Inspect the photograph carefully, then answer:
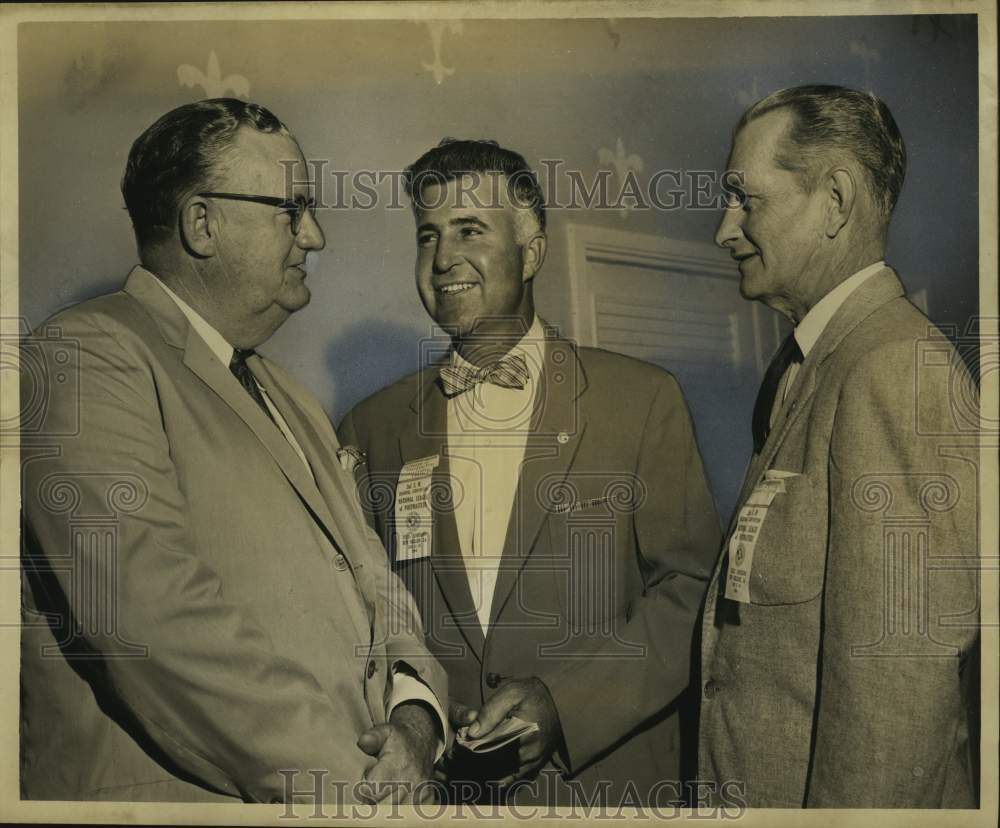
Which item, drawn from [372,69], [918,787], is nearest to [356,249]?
[372,69]

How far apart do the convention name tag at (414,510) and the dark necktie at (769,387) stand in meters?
0.85

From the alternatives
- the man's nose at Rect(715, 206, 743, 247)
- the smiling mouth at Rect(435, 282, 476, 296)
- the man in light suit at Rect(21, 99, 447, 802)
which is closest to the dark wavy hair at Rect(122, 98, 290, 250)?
the man in light suit at Rect(21, 99, 447, 802)

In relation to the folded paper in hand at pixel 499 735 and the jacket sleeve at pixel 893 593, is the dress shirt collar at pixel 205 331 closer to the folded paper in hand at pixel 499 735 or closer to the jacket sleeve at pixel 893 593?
the folded paper in hand at pixel 499 735

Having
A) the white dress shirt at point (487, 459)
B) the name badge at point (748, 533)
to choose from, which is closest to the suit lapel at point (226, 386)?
the white dress shirt at point (487, 459)

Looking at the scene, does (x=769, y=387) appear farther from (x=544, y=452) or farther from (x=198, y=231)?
(x=198, y=231)

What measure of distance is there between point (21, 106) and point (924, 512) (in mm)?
2629

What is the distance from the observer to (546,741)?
3652 mm

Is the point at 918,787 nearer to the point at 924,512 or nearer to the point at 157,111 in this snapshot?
the point at 924,512

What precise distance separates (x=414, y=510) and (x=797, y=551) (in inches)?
39.2

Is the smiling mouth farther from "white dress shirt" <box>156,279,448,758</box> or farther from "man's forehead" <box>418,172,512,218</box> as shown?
"white dress shirt" <box>156,279,448,758</box>

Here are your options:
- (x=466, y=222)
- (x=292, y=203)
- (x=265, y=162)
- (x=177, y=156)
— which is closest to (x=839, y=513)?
(x=466, y=222)

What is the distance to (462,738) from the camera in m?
3.67

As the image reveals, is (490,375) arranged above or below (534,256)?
below

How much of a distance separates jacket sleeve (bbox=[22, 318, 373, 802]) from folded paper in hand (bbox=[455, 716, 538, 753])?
0.26 m
